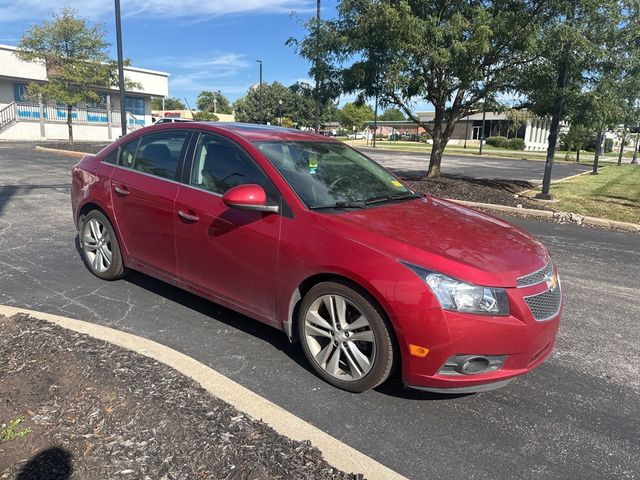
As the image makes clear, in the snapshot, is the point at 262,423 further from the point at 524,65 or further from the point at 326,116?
the point at 326,116

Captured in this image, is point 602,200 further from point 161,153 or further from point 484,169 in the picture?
point 161,153

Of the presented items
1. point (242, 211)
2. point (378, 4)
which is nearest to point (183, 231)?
point (242, 211)

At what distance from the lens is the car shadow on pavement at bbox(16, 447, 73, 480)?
224 cm

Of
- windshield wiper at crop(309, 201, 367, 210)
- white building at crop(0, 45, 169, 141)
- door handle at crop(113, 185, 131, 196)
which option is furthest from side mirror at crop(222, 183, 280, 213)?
white building at crop(0, 45, 169, 141)

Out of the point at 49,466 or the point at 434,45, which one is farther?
the point at 434,45

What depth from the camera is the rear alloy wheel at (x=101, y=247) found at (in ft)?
16.3

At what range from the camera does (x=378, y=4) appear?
10.5 meters

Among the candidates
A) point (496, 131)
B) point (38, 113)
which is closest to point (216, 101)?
point (496, 131)

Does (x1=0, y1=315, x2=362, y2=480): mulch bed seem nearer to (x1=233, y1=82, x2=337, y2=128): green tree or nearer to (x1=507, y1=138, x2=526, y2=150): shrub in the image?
(x1=507, y1=138, x2=526, y2=150): shrub

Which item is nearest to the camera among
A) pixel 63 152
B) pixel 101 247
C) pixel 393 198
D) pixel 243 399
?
pixel 243 399

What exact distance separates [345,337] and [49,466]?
5.62ft

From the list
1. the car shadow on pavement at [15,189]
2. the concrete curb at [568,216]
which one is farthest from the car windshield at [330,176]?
the car shadow on pavement at [15,189]

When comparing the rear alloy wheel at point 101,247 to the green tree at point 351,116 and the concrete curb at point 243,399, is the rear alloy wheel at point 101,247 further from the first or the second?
the green tree at point 351,116

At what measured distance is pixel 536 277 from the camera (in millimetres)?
3146
